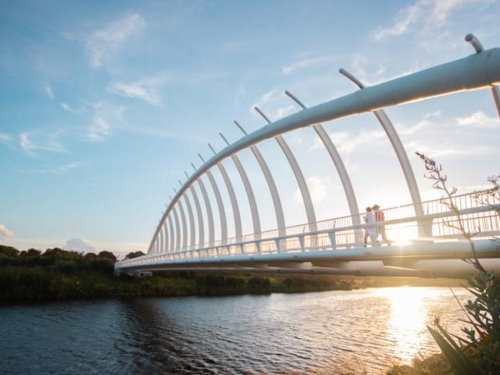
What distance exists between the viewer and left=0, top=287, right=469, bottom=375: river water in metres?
16.4

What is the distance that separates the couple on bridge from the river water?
5.40 m

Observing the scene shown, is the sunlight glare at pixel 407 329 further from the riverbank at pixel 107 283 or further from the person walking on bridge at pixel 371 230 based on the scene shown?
the riverbank at pixel 107 283

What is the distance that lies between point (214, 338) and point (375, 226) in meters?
13.5

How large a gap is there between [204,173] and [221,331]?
44.6ft

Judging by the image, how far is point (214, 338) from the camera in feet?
72.6

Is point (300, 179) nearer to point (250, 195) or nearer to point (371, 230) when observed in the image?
point (250, 195)

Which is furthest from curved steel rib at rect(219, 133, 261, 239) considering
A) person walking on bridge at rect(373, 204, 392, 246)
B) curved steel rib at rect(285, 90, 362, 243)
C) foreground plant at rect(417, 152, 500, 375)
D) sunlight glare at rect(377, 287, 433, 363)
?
foreground plant at rect(417, 152, 500, 375)

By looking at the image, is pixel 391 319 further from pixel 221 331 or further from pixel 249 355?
pixel 249 355

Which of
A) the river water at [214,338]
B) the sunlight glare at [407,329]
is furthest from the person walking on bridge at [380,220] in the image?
the sunlight glare at [407,329]

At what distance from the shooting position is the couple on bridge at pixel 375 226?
38.0 ft

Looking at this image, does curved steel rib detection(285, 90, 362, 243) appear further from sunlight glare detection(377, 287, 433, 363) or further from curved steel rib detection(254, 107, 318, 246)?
sunlight glare detection(377, 287, 433, 363)

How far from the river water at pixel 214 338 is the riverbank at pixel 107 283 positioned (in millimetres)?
8184

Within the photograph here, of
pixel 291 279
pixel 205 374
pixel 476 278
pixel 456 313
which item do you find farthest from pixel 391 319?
pixel 291 279

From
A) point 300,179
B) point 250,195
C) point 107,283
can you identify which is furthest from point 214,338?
point 107,283
